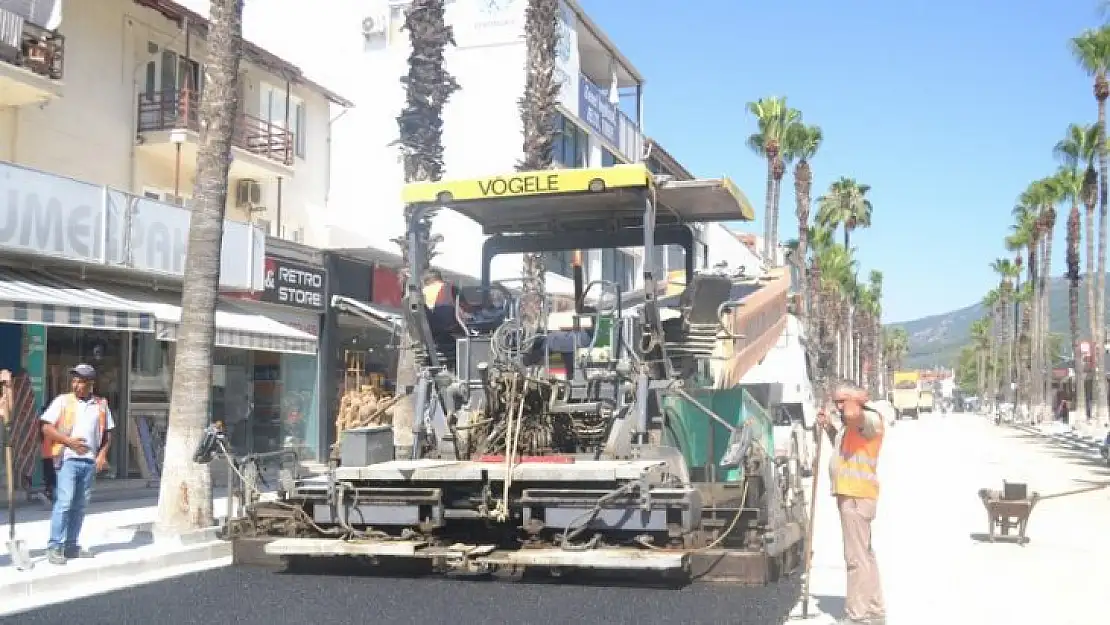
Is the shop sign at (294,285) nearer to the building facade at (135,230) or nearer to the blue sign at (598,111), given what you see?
the building facade at (135,230)

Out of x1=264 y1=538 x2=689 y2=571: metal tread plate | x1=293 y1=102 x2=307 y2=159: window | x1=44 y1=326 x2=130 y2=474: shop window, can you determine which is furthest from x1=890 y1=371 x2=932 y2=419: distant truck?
x1=264 y1=538 x2=689 y2=571: metal tread plate

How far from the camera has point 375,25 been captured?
3416 centimetres

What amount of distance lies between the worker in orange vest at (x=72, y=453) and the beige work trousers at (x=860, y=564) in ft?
20.9

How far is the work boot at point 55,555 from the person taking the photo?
31.4 feet

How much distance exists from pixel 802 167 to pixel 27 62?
132 feet

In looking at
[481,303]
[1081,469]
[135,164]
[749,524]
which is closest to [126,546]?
[481,303]

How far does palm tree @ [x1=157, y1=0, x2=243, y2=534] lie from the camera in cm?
1130

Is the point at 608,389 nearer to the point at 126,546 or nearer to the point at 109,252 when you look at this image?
the point at 126,546

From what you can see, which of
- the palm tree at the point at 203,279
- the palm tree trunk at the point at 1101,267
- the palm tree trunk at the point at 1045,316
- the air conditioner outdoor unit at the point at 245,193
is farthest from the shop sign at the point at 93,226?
the palm tree trunk at the point at 1045,316

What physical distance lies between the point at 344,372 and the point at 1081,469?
16.7 m

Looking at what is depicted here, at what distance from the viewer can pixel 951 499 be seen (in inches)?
685

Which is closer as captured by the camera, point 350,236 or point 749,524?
point 749,524

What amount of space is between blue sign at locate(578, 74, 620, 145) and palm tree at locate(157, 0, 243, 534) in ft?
79.9

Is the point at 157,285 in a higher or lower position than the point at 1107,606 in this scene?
higher
